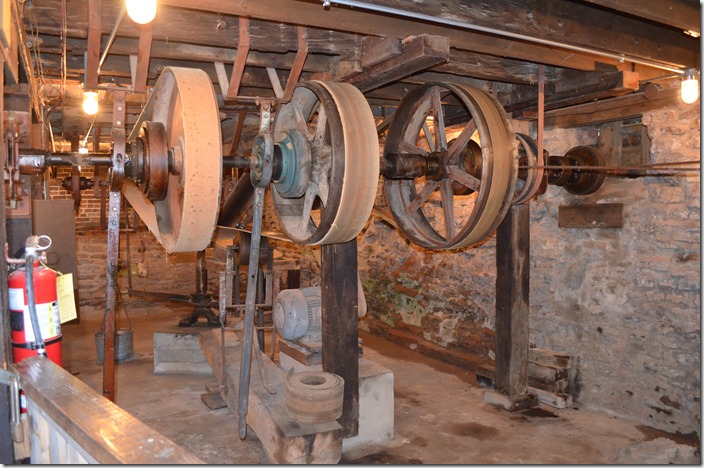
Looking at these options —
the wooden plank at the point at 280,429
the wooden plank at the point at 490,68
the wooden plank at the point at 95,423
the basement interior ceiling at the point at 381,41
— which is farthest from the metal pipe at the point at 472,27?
the wooden plank at the point at 280,429

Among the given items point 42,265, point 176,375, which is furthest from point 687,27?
point 176,375

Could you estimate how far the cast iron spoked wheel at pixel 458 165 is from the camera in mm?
2963

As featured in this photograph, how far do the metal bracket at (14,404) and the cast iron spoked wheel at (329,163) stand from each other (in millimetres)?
1437

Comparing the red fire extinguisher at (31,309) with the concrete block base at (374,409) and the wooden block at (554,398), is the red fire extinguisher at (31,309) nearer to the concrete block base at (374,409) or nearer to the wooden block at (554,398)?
the concrete block base at (374,409)

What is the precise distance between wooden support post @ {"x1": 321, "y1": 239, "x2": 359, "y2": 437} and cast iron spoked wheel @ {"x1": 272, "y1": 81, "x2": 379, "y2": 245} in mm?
634

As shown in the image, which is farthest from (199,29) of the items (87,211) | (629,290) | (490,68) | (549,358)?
(87,211)

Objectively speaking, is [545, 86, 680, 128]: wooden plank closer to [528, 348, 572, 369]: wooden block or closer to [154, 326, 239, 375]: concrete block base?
[528, 348, 572, 369]: wooden block

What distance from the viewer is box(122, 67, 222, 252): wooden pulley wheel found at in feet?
7.37

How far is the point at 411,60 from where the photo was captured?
2938mm

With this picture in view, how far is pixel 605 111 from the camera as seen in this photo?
4.48 metres

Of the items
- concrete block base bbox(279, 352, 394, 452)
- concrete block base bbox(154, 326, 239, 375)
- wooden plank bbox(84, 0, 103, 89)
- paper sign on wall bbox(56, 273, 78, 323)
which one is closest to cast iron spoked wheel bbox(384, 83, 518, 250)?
concrete block base bbox(279, 352, 394, 452)

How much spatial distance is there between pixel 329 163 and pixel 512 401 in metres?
2.84

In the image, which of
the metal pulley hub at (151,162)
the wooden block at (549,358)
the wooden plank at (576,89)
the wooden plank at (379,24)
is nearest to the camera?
the metal pulley hub at (151,162)

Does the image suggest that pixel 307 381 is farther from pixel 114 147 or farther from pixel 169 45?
pixel 169 45
